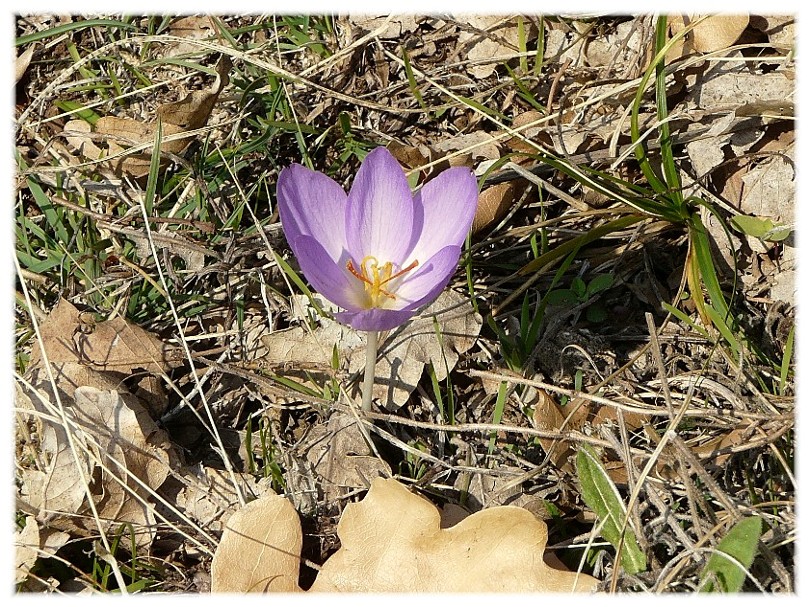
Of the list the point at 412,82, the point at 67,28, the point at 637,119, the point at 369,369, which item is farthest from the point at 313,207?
the point at 67,28

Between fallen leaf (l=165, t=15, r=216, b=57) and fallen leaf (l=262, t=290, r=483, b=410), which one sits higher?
fallen leaf (l=165, t=15, r=216, b=57)

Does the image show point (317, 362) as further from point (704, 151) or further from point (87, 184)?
point (704, 151)

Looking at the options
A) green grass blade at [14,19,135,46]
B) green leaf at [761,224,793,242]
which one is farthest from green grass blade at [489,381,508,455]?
green grass blade at [14,19,135,46]

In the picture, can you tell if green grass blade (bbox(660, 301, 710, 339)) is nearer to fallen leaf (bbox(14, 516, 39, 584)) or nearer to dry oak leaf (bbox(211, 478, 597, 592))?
dry oak leaf (bbox(211, 478, 597, 592))

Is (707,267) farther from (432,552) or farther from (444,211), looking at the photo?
(432,552)

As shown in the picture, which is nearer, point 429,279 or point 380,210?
point 429,279
